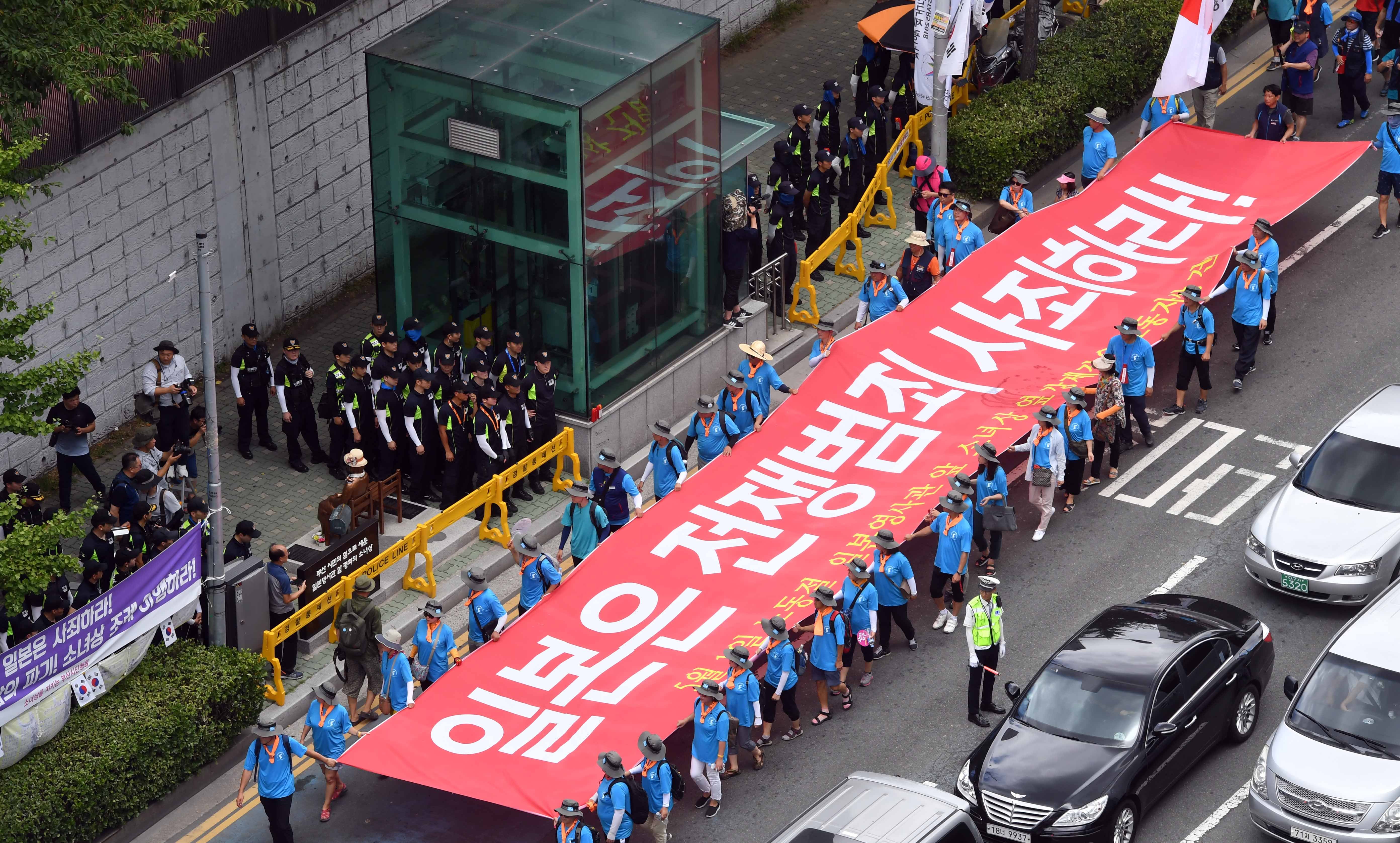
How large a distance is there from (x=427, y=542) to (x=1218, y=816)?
397 inches

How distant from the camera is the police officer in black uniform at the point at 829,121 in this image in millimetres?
33750

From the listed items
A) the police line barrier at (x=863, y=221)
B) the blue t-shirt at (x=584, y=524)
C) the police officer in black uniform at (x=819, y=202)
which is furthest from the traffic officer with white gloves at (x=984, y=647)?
the police officer in black uniform at (x=819, y=202)

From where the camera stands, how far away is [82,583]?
23.2 metres

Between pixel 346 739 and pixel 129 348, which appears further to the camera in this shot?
pixel 129 348

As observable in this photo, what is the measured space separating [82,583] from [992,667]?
997cm

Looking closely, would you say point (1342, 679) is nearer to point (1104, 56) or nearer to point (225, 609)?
point (225, 609)

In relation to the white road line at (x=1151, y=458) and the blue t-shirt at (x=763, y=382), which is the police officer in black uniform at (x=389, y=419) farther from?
the white road line at (x=1151, y=458)

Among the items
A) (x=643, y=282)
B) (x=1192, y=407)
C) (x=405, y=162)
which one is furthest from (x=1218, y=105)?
(x=405, y=162)

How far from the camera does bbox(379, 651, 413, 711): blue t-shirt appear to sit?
2280 cm

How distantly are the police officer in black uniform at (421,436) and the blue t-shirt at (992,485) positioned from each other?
22.7 ft

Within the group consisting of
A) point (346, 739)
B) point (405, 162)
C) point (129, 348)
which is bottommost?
point (346, 739)

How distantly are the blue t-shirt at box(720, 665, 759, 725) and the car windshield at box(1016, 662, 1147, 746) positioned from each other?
111 inches

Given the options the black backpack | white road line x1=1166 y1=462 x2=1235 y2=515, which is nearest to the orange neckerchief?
the black backpack

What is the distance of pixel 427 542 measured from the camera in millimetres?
26250
